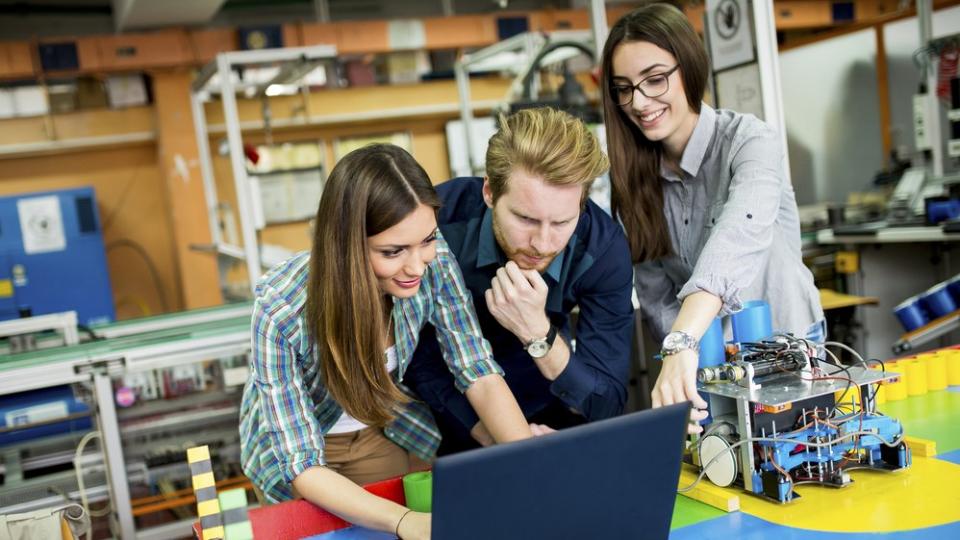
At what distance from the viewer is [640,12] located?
1.56 meters

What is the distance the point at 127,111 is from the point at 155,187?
638mm

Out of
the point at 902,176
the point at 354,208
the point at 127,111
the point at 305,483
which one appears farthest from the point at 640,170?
the point at 127,111

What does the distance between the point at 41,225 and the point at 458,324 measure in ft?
16.7

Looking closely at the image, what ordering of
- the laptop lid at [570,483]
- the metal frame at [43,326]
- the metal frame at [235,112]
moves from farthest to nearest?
the metal frame at [235,112] → the metal frame at [43,326] → the laptop lid at [570,483]

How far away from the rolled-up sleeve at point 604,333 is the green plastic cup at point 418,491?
1.14ft

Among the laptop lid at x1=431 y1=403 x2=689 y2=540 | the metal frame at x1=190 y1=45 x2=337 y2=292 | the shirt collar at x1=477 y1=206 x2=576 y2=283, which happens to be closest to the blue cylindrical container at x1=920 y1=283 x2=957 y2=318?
the shirt collar at x1=477 y1=206 x2=576 y2=283

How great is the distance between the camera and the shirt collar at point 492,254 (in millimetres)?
1584

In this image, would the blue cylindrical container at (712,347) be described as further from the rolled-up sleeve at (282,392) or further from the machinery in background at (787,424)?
the rolled-up sleeve at (282,392)

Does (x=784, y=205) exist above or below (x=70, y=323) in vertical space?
above

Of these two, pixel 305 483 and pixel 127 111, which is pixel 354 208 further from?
pixel 127 111

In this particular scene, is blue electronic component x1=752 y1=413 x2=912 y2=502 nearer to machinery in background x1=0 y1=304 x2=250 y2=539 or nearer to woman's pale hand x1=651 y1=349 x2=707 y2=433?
woman's pale hand x1=651 y1=349 x2=707 y2=433

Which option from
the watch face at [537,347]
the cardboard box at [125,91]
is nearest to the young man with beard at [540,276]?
the watch face at [537,347]

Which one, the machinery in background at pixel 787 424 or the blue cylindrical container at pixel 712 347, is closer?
the machinery in background at pixel 787 424

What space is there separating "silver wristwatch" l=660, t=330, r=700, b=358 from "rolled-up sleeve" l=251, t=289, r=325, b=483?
0.61 meters
